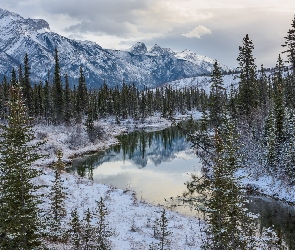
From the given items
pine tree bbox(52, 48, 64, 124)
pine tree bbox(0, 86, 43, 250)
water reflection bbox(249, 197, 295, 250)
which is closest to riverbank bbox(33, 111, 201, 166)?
pine tree bbox(52, 48, 64, 124)

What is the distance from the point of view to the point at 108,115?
11950 centimetres

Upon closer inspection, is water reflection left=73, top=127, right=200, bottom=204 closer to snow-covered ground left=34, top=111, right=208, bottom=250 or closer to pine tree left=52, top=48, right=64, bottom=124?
snow-covered ground left=34, top=111, right=208, bottom=250

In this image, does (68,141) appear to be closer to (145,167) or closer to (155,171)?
(145,167)

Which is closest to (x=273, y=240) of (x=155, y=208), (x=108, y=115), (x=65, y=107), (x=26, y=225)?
(x=155, y=208)

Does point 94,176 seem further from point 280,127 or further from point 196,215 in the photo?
point 280,127

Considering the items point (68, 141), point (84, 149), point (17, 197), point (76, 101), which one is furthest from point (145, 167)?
point (76, 101)

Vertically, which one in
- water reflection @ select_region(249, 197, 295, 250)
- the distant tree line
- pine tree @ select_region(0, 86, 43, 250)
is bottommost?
water reflection @ select_region(249, 197, 295, 250)

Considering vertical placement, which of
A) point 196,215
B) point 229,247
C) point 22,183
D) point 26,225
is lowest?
point 196,215

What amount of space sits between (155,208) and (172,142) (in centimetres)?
4590

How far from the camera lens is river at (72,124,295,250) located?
27031mm

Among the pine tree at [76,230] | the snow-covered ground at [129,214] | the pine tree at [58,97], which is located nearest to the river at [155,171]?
the snow-covered ground at [129,214]

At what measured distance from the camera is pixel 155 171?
152 feet

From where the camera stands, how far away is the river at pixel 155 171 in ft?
88.7

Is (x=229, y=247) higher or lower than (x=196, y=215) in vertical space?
higher
